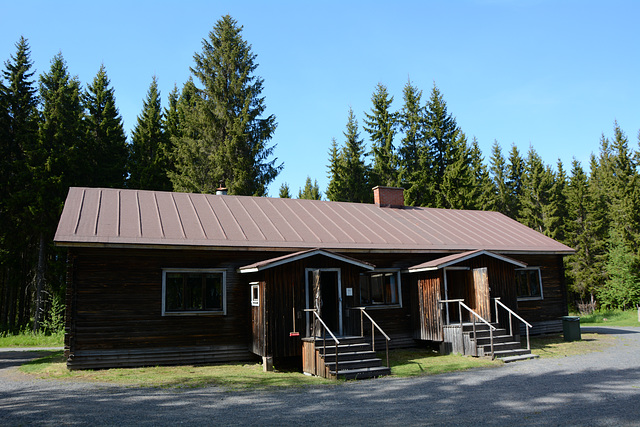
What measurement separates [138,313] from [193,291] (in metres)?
1.60

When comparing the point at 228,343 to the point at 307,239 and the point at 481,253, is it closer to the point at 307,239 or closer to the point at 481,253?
the point at 307,239

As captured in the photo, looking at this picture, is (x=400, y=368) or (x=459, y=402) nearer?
(x=459, y=402)

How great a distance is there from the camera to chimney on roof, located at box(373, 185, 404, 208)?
835 inches

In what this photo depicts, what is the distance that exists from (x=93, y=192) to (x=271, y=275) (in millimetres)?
8106

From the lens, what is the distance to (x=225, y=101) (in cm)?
2919

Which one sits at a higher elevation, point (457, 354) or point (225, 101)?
point (225, 101)

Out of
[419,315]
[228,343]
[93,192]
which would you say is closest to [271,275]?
[228,343]

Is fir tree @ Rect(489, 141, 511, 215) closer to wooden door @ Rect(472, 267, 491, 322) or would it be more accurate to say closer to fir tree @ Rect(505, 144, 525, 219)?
fir tree @ Rect(505, 144, 525, 219)

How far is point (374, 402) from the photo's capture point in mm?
8141

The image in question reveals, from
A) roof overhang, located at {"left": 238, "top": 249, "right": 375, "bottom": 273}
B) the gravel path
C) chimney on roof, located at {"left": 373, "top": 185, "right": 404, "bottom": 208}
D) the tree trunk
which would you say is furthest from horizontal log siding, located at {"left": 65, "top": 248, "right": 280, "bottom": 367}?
the tree trunk

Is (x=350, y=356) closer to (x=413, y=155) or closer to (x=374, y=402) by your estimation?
(x=374, y=402)

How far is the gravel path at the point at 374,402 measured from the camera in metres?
6.82

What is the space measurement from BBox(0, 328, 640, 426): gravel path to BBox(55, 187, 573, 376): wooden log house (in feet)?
8.11

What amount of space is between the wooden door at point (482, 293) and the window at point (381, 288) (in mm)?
2580
